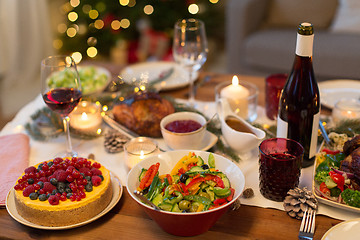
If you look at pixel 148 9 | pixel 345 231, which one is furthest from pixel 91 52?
pixel 345 231

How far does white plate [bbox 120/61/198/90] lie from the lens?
5.64 feet

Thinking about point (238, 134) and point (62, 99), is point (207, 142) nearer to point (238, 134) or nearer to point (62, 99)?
point (238, 134)

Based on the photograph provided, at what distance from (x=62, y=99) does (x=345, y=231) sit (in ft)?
2.54

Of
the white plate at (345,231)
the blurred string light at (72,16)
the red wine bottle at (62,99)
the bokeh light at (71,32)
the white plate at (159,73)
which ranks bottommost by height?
the bokeh light at (71,32)

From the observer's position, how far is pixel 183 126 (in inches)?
50.0

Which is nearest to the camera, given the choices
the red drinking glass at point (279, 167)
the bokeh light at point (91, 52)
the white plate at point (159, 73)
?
the red drinking glass at point (279, 167)

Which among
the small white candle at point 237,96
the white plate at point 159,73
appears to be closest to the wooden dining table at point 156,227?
the small white candle at point 237,96

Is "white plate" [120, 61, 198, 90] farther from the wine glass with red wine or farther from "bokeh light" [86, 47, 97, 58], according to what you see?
Result: "bokeh light" [86, 47, 97, 58]

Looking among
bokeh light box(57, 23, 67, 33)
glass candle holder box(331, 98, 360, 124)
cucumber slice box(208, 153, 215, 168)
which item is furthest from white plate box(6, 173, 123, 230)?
bokeh light box(57, 23, 67, 33)

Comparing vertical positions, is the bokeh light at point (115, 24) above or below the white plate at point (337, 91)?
below

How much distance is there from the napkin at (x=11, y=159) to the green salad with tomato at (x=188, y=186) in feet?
1.21

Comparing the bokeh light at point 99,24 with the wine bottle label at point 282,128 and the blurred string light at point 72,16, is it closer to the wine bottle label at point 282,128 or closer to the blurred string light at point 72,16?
the blurred string light at point 72,16

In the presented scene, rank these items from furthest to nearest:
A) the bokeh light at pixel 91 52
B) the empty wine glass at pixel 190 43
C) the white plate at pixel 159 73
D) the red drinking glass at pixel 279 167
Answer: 1. the bokeh light at pixel 91 52
2. the white plate at pixel 159 73
3. the empty wine glass at pixel 190 43
4. the red drinking glass at pixel 279 167

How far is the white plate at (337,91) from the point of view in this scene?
1548mm
